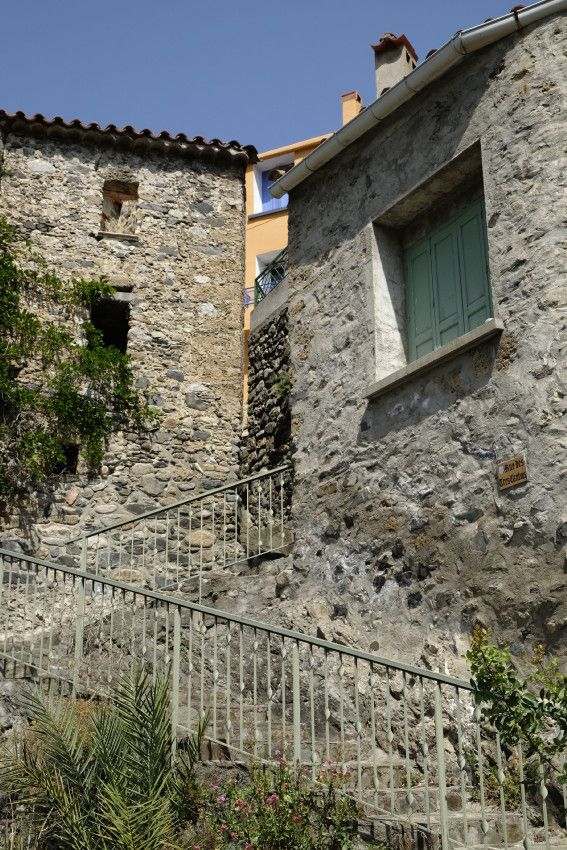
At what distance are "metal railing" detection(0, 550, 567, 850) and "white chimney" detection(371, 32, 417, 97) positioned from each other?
5.56 metres

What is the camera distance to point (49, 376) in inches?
456

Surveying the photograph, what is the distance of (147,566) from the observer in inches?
412

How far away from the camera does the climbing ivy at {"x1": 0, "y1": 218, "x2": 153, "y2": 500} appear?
11.0 metres

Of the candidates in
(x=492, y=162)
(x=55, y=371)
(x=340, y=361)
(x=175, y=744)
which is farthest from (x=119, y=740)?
(x=55, y=371)

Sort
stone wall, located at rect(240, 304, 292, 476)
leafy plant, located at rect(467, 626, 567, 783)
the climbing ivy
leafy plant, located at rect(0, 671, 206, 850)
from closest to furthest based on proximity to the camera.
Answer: leafy plant, located at rect(467, 626, 567, 783)
leafy plant, located at rect(0, 671, 206, 850)
stone wall, located at rect(240, 304, 292, 476)
the climbing ivy

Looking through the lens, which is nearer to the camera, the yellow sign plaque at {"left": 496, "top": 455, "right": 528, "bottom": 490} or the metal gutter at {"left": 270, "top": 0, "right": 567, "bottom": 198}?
the yellow sign plaque at {"left": 496, "top": 455, "right": 528, "bottom": 490}

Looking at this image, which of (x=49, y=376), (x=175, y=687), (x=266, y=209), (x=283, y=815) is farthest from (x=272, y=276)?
(x=266, y=209)

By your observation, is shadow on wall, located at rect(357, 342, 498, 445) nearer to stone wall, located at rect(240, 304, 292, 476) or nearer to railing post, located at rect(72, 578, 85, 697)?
stone wall, located at rect(240, 304, 292, 476)

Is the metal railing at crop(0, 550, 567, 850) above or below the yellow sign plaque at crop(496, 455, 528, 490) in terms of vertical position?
below

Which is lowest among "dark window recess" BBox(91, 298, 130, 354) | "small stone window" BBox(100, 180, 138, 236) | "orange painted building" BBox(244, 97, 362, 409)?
"dark window recess" BBox(91, 298, 130, 354)

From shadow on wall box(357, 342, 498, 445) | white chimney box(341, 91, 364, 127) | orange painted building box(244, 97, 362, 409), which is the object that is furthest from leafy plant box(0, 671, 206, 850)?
white chimney box(341, 91, 364, 127)

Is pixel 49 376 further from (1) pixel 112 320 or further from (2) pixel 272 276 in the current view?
(2) pixel 272 276

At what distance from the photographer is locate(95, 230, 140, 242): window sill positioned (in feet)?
41.2

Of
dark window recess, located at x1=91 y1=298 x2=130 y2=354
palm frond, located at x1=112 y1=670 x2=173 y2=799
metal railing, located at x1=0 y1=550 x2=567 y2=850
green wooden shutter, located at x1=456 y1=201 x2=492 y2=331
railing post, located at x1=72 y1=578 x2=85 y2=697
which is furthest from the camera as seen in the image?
dark window recess, located at x1=91 y1=298 x2=130 y2=354
